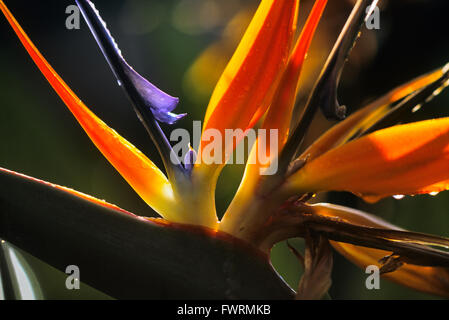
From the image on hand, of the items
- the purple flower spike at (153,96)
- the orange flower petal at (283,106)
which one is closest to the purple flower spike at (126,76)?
the purple flower spike at (153,96)

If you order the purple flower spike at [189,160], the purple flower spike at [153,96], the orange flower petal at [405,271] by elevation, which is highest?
the purple flower spike at [153,96]

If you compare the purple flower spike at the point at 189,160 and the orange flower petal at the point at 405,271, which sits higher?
the purple flower spike at the point at 189,160

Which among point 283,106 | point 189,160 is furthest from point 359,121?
point 189,160

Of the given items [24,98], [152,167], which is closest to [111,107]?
[24,98]

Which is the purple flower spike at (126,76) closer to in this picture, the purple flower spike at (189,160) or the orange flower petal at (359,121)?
the purple flower spike at (189,160)

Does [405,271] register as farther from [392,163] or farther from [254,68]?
[254,68]
